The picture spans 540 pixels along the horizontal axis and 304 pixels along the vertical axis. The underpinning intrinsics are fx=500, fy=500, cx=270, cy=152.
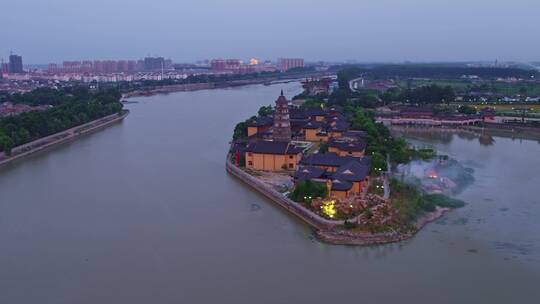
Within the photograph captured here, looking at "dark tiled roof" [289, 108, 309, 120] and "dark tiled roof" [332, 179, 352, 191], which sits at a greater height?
"dark tiled roof" [289, 108, 309, 120]

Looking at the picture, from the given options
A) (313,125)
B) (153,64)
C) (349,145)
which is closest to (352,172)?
(349,145)

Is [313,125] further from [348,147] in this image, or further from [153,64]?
[153,64]

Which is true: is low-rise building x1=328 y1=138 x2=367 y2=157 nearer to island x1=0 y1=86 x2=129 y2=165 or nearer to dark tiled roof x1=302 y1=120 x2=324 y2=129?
dark tiled roof x1=302 y1=120 x2=324 y2=129

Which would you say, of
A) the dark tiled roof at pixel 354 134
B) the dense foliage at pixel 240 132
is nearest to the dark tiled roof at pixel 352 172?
the dark tiled roof at pixel 354 134

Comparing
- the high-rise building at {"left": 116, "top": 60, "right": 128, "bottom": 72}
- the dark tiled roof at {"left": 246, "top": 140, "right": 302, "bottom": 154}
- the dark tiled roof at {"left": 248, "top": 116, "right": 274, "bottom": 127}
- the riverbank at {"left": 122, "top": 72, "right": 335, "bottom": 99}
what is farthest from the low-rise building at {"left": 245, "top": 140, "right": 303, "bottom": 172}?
the high-rise building at {"left": 116, "top": 60, "right": 128, "bottom": 72}

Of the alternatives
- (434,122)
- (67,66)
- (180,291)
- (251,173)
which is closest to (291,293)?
(180,291)

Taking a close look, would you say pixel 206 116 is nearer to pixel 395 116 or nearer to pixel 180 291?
pixel 395 116
